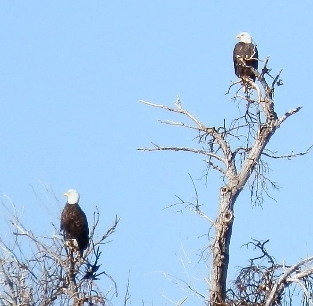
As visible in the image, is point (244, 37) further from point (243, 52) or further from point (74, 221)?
point (74, 221)

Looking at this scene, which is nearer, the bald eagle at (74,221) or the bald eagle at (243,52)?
the bald eagle at (243,52)

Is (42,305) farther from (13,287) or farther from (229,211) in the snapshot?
(229,211)

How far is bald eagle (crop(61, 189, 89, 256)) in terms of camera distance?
1069 centimetres

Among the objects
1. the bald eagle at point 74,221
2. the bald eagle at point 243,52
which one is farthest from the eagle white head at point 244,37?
the bald eagle at point 74,221

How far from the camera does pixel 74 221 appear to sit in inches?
435

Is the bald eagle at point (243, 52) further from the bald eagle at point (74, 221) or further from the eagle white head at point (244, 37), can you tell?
the bald eagle at point (74, 221)

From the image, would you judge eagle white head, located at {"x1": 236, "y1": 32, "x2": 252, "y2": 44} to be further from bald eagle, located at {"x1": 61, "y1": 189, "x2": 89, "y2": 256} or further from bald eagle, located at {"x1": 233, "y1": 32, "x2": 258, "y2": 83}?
bald eagle, located at {"x1": 61, "y1": 189, "x2": 89, "y2": 256}

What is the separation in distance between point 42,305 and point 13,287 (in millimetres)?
797

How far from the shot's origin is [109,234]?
8195 mm

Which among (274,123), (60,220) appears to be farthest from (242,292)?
(60,220)

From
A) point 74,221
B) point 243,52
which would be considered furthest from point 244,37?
point 74,221

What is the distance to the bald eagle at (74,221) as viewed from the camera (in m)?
10.7

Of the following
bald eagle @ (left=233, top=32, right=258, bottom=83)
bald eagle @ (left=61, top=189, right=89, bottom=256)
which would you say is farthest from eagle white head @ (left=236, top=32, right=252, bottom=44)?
bald eagle @ (left=61, top=189, right=89, bottom=256)

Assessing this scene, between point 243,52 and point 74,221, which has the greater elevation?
point 243,52
